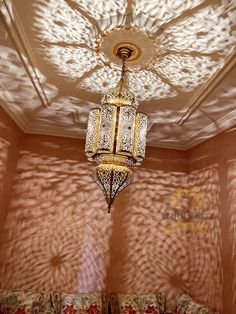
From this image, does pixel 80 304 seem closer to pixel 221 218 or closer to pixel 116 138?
pixel 221 218

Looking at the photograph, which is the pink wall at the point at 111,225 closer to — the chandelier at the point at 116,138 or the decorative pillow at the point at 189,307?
the decorative pillow at the point at 189,307

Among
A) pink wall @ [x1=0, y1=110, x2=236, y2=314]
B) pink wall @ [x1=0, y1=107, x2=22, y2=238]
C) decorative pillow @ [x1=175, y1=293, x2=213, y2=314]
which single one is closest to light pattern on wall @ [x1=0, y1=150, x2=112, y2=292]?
pink wall @ [x1=0, y1=110, x2=236, y2=314]

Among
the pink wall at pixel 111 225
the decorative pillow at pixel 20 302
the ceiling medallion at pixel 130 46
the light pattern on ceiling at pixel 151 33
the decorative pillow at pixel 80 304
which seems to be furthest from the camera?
the pink wall at pixel 111 225

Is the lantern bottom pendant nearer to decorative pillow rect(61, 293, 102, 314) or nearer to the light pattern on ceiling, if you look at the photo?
the light pattern on ceiling

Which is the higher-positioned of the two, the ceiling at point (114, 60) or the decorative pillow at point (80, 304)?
the ceiling at point (114, 60)

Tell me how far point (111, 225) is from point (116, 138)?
6.69 feet

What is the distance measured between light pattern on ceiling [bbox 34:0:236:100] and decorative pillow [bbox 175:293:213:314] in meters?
2.08

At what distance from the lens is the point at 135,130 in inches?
75.1

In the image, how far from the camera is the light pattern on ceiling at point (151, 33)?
1586 mm

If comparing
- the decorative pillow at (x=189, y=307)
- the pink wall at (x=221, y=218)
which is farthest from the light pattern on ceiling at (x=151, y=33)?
the decorative pillow at (x=189, y=307)

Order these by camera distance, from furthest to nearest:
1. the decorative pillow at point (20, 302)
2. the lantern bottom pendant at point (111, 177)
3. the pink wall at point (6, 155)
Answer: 1. the pink wall at point (6, 155)
2. the decorative pillow at point (20, 302)
3. the lantern bottom pendant at point (111, 177)

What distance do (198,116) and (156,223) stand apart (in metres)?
1.56

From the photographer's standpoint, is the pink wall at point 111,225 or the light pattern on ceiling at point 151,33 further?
the pink wall at point 111,225

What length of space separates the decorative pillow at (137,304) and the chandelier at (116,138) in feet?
5.84
